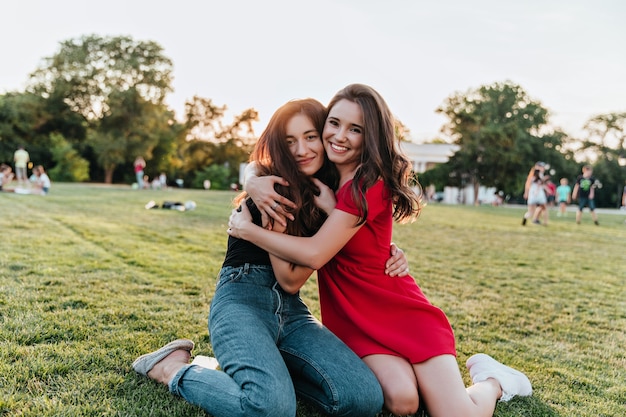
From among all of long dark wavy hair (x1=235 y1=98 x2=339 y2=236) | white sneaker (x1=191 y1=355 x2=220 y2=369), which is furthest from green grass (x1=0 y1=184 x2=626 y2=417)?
long dark wavy hair (x1=235 y1=98 x2=339 y2=236)

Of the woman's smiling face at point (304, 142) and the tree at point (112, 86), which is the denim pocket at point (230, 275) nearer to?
the woman's smiling face at point (304, 142)

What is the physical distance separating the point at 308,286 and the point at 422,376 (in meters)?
3.13

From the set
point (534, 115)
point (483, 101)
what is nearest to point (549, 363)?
point (483, 101)

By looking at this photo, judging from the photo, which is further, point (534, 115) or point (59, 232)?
point (534, 115)

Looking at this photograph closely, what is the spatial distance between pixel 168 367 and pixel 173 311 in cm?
147

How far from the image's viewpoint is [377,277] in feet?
9.66

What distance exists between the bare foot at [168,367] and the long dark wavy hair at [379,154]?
1.23 m

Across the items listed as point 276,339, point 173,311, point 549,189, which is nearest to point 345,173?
point 276,339

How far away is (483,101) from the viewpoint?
1805 inches

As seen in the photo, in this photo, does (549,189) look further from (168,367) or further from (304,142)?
(168,367)

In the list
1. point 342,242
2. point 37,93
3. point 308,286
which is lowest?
point 308,286

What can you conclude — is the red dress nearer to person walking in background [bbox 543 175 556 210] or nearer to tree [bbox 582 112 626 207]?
person walking in background [bbox 543 175 556 210]

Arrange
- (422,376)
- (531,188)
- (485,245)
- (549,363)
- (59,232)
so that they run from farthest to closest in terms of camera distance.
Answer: (531,188) < (485,245) < (59,232) < (549,363) < (422,376)

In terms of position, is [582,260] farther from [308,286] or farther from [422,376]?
[422,376]
